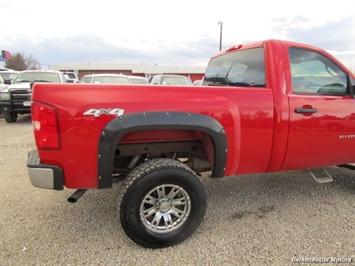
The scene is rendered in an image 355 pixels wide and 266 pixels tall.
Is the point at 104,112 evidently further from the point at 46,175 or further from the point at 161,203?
the point at 161,203

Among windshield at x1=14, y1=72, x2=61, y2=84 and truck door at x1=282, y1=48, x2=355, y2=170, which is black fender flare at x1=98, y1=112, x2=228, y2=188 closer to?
truck door at x1=282, y1=48, x2=355, y2=170

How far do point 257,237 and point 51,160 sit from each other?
2.10m

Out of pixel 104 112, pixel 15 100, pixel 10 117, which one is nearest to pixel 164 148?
pixel 104 112

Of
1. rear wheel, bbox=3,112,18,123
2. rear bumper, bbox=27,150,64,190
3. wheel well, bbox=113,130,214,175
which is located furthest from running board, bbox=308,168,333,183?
rear wheel, bbox=3,112,18,123

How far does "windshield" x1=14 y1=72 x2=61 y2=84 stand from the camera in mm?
10156

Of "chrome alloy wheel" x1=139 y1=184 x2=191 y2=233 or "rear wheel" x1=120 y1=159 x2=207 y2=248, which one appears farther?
"chrome alloy wheel" x1=139 y1=184 x2=191 y2=233

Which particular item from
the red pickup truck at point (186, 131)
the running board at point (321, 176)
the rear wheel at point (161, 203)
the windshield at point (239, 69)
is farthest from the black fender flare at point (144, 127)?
the running board at point (321, 176)

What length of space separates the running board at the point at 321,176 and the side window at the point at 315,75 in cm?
106

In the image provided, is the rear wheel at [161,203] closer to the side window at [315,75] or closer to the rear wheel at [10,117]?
the side window at [315,75]

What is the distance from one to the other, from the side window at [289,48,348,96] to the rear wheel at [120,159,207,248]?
1520 mm

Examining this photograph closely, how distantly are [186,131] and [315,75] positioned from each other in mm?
1662

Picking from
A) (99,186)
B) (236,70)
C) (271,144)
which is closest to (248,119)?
(271,144)

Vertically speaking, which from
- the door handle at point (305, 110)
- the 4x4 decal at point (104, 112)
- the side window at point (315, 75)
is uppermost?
the side window at point (315, 75)

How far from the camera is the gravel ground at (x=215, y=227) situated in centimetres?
255
